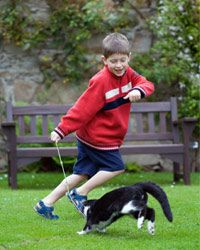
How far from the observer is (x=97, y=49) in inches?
465

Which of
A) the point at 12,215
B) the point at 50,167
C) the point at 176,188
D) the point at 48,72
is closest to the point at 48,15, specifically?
the point at 48,72

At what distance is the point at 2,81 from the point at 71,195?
561 cm

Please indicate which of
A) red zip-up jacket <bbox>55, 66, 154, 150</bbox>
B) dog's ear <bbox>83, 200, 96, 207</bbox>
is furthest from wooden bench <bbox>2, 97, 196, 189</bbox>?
dog's ear <bbox>83, 200, 96, 207</bbox>

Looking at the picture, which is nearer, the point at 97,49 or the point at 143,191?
the point at 143,191

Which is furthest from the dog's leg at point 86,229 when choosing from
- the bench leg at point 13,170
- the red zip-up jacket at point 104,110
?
the bench leg at point 13,170

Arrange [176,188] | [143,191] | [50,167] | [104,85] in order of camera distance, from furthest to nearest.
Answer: [50,167], [176,188], [104,85], [143,191]

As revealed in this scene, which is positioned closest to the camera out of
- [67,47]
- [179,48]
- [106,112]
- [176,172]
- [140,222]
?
[140,222]

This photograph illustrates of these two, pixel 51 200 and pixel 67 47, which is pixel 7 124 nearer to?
pixel 67 47

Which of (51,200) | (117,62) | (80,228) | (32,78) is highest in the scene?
(117,62)

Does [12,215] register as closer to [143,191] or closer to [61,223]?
[61,223]

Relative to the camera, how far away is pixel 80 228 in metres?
5.95

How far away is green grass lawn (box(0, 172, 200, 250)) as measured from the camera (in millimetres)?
5250

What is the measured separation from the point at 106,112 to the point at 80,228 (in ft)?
3.10

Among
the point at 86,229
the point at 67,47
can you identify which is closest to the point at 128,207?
the point at 86,229
